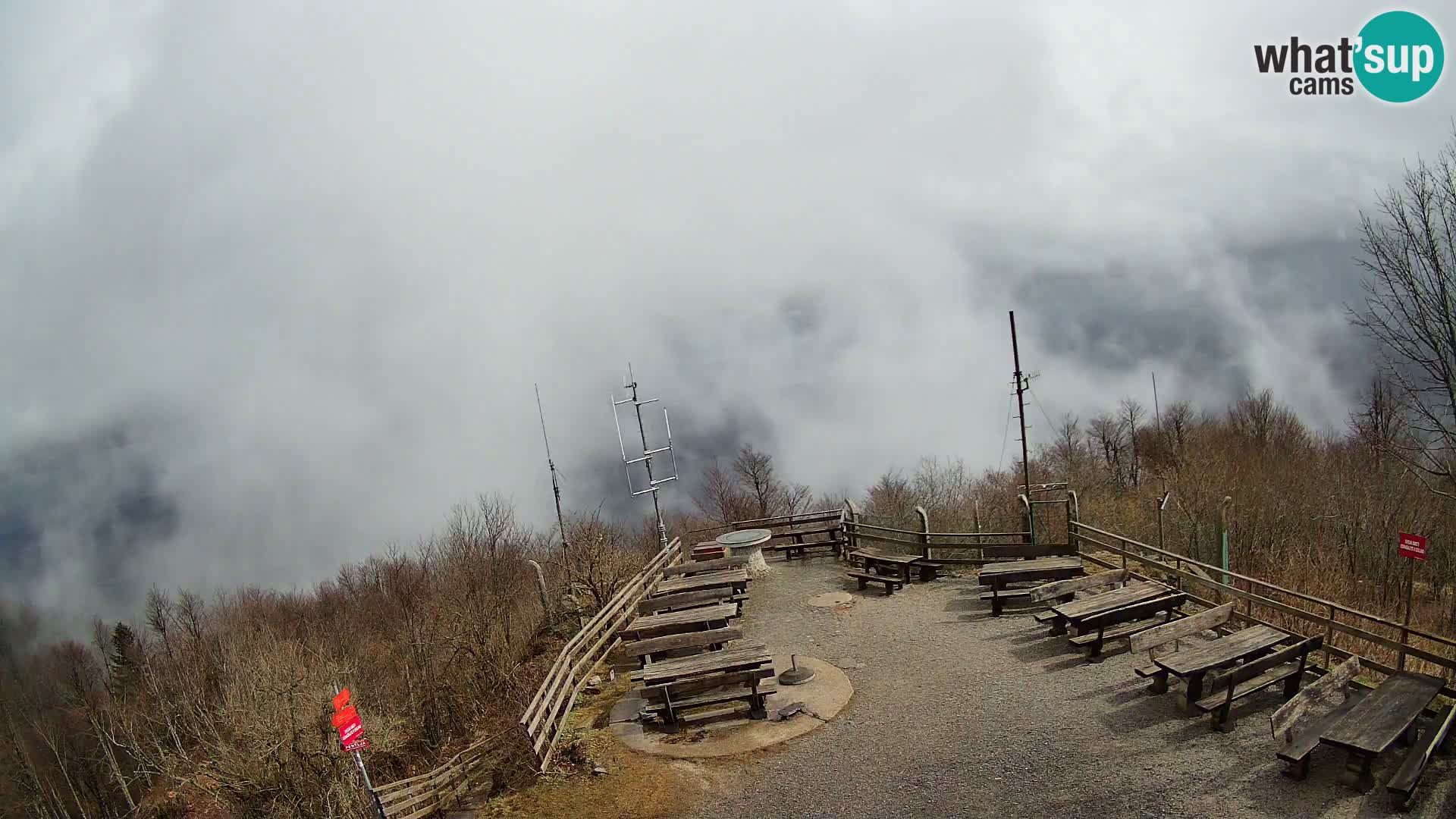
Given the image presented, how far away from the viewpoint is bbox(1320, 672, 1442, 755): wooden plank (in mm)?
8977

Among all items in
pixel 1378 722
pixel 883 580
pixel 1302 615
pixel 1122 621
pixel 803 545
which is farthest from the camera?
pixel 803 545


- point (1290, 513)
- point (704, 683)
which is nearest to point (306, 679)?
point (704, 683)

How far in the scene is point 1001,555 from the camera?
20.8 metres

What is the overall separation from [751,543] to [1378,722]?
15.7 meters

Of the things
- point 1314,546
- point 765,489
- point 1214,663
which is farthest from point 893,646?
point 765,489

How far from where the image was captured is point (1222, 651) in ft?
38.7

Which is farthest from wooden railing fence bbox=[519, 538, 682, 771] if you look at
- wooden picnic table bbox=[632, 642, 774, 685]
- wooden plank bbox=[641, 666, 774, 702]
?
wooden plank bbox=[641, 666, 774, 702]

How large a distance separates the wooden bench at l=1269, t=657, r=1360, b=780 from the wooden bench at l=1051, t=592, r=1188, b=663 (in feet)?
10.9

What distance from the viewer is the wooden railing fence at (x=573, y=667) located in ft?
39.8

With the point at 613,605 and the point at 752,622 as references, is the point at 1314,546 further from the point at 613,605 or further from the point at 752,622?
the point at 613,605

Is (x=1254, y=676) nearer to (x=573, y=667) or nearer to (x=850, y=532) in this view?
(x=573, y=667)

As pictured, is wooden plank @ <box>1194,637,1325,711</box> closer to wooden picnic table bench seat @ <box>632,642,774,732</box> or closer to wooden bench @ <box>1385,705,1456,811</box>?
wooden bench @ <box>1385,705,1456,811</box>

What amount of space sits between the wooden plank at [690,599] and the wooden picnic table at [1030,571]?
19.1 feet

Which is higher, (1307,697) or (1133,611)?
(1307,697)
